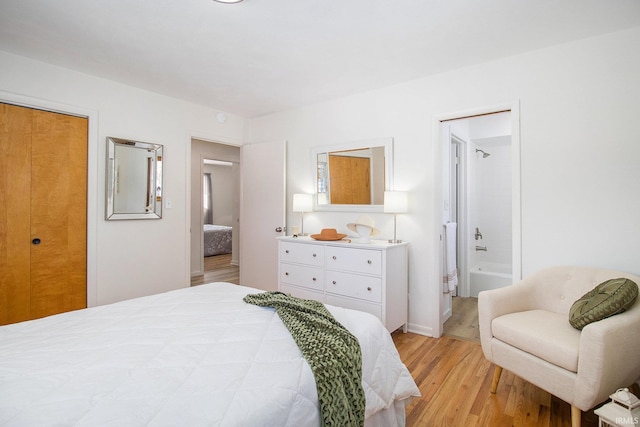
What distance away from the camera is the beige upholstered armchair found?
1.59 meters

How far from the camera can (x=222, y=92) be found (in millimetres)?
3607

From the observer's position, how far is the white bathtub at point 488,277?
13.7 ft

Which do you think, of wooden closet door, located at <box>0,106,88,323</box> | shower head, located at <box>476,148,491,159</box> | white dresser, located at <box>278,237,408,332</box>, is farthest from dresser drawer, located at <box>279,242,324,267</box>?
shower head, located at <box>476,148,491,159</box>

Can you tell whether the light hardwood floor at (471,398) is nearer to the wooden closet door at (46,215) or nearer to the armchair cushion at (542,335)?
the armchair cushion at (542,335)

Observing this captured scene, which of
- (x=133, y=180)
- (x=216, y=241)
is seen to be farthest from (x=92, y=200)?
(x=216, y=241)

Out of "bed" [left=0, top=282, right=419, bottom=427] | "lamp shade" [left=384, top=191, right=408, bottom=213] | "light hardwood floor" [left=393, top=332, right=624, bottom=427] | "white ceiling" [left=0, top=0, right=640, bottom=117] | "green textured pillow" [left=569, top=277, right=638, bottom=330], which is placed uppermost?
"white ceiling" [left=0, top=0, right=640, bottom=117]

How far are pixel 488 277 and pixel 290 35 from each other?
3744 mm

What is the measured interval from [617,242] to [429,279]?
1.41 m

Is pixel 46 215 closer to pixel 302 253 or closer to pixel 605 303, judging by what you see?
pixel 302 253

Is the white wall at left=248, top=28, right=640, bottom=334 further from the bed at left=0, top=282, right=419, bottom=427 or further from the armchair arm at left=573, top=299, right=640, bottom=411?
the bed at left=0, top=282, right=419, bottom=427

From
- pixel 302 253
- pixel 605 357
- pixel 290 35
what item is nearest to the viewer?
pixel 605 357

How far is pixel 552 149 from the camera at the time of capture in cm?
255

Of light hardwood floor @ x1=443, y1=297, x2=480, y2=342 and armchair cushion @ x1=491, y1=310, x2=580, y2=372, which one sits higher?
armchair cushion @ x1=491, y1=310, x2=580, y2=372

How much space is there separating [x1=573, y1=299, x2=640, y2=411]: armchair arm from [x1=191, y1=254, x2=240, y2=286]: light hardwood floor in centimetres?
448
